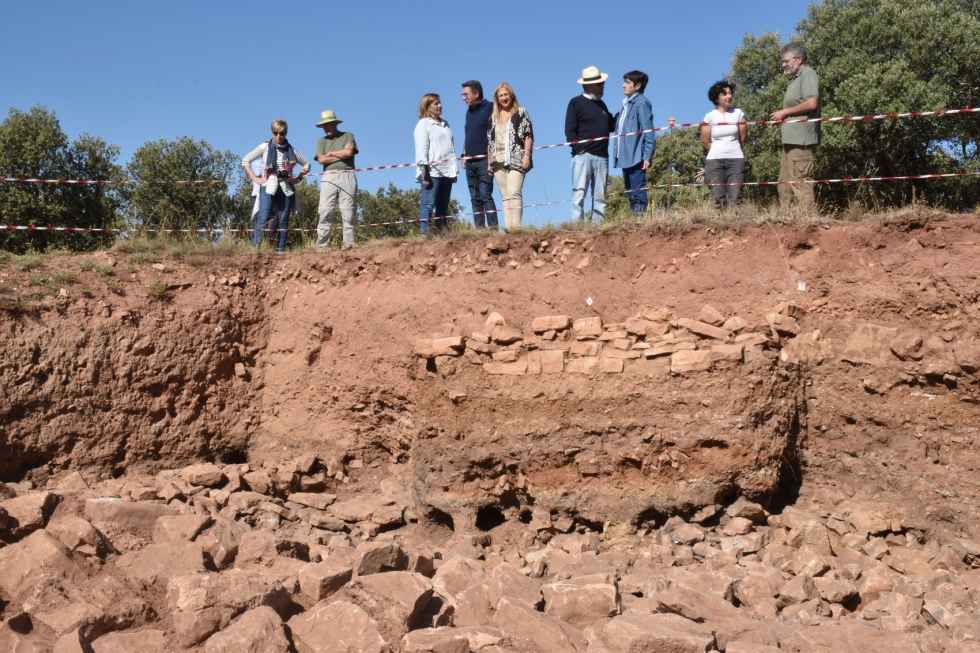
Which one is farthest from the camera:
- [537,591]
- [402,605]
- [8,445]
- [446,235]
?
[446,235]

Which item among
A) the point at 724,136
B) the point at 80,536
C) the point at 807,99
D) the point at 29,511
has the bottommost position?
the point at 80,536

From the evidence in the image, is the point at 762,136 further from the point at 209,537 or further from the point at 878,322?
the point at 209,537

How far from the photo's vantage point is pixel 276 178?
1008 cm

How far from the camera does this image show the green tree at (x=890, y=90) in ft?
51.2

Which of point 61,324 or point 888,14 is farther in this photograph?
point 888,14

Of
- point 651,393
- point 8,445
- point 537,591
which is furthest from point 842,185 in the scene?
point 8,445

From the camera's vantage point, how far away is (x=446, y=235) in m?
9.47

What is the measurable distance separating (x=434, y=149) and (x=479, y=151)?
520 millimetres

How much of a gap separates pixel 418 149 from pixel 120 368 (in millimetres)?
4084

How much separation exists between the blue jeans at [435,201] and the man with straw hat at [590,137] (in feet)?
4.91

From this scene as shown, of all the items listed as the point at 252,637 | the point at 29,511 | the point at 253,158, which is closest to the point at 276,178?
the point at 253,158

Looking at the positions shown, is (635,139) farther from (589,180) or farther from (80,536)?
(80,536)

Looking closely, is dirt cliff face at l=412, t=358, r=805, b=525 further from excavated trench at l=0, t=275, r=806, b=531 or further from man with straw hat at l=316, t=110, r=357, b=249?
man with straw hat at l=316, t=110, r=357, b=249

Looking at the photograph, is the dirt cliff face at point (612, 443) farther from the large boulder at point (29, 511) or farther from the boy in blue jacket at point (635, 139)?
the large boulder at point (29, 511)
